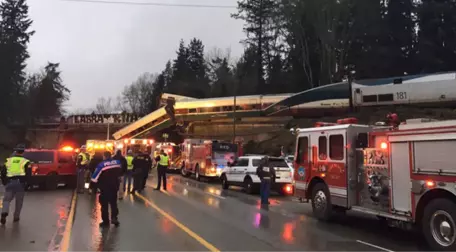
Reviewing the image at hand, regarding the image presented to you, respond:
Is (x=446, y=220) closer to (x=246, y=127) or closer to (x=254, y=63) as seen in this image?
(x=246, y=127)

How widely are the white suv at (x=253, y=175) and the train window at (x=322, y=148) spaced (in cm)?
741

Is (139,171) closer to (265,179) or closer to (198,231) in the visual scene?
(265,179)

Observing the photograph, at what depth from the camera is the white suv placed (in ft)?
66.2

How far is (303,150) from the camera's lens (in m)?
13.5

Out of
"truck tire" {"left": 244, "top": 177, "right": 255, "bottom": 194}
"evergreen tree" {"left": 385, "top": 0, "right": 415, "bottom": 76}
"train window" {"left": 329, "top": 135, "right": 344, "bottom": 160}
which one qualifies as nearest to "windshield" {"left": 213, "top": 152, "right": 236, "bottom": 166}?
"truck tire" {"left": 244, "top": 177, "right": 255, "bottom": 194}

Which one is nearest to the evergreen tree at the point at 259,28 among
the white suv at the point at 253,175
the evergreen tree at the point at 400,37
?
the evergreen tree at the point at 400,37

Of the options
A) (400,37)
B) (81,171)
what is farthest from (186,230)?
(400,37)

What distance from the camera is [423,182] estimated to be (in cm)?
884

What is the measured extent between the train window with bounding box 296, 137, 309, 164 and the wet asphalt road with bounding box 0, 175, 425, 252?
1680mm

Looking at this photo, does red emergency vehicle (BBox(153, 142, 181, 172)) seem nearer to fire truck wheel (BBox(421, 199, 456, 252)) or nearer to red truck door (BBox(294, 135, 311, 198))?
red truck door (BBox(294, 135, 311, 198))

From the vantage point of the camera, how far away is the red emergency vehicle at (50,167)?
20500 mm

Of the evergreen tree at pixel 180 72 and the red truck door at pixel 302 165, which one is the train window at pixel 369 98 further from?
the evergreen tree at pixel 180 72

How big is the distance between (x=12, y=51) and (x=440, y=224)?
81.3 m

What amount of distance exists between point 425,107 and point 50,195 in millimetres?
31904
